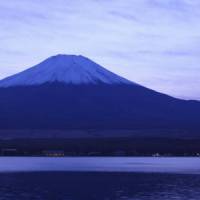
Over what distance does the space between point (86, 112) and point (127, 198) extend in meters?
109

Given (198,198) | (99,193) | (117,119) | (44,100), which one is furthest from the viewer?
(44,100)

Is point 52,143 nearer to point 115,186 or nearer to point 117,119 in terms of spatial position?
point 117,119

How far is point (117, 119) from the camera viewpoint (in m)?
141

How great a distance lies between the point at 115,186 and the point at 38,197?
378 inches

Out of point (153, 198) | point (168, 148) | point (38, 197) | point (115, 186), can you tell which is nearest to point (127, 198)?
point (153, 198)

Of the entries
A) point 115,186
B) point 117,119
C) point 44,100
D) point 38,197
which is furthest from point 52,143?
point 38,197

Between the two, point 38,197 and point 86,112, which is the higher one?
point 86,112

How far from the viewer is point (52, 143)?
130 meters

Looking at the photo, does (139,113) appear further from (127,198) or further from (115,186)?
(127,198)

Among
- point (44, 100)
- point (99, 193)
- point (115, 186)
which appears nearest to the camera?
point (99, 193)

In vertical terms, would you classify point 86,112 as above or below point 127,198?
above

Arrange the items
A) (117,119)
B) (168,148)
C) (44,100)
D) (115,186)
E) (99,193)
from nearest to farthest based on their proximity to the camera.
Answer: (99,193), (115,186), (168,148), (117,119), (44,100)

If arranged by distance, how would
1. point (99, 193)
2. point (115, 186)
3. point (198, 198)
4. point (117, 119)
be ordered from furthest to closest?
1. point (117, 119)
2. point (115, 186)
3. point (99, 193)
4. point (198, 198)

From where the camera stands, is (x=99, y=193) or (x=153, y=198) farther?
(x=99, y=193)
